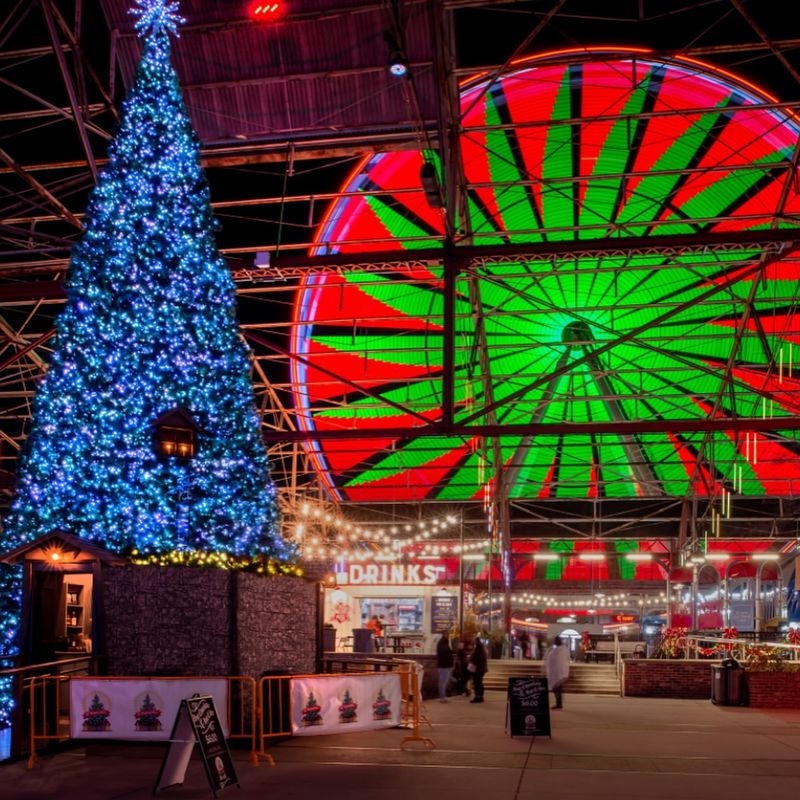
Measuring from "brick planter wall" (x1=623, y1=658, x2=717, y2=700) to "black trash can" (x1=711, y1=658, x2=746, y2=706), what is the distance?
8.24 ft

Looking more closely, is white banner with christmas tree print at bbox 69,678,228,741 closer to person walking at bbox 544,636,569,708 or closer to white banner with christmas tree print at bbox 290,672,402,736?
white banner with christmas tree print at bbox 290,672,402,736

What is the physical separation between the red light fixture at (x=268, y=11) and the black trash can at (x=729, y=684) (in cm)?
1403

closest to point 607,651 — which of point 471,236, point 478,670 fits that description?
point 478,670

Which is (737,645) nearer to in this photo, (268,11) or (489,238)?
(489,238)

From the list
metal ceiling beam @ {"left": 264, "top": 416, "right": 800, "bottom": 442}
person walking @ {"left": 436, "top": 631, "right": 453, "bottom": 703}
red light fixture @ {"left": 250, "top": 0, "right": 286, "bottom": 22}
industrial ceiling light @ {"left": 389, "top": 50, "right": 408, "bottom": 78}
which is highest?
red light fixture @ {"left": 250, "top": 0, "right": 286, "bottom": 22}

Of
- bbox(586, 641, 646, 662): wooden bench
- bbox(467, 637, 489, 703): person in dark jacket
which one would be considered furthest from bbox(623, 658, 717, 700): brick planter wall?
bbox(586, 641, 646, 662): wooden bench

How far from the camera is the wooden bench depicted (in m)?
33.8

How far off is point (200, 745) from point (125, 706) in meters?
2.41

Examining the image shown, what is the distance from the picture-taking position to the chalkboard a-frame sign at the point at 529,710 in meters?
13.7

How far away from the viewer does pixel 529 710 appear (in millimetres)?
13789

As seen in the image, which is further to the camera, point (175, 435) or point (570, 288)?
point (570, 288)

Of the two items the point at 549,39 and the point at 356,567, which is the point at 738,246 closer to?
the point at 549,39

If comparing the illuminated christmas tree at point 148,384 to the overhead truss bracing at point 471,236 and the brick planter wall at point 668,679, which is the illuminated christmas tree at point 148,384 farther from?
the brick planter wall at point 668,679

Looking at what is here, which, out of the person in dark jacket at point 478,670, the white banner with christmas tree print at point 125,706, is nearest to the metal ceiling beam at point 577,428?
the person in dark jacket at point 478,670
